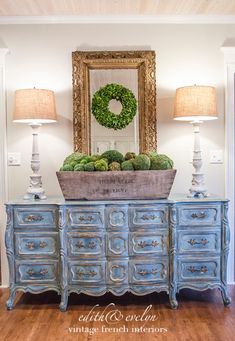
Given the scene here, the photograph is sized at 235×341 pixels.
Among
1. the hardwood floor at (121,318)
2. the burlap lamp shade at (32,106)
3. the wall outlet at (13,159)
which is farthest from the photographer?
the wall outlet at (13,159)

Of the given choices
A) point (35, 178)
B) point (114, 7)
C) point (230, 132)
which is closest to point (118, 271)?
point (35, 178)

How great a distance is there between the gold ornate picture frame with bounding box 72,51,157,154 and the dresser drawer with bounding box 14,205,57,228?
711 mm

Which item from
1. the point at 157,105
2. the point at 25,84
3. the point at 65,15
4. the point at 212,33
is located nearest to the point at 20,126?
the point at 25,84

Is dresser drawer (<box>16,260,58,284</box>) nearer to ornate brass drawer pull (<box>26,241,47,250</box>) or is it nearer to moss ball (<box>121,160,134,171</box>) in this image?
ornate brass drawer pull (<box>26,241,47,250</box>)

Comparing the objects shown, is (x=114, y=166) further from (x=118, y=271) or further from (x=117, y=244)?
(x=118, y=271)

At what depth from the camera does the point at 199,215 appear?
2674 mm

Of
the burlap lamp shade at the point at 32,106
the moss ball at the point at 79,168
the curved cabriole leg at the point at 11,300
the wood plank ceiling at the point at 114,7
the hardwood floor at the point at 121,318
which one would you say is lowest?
the hardwood floor at the point at 121,318

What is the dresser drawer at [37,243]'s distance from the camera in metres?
2.67

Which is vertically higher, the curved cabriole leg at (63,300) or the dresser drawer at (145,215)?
the dresser drawer at (145,215)

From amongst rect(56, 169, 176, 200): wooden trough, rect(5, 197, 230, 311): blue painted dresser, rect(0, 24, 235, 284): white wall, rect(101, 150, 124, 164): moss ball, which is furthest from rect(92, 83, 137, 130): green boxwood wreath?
rect(5, 197, 230, 311): blue painted dresser

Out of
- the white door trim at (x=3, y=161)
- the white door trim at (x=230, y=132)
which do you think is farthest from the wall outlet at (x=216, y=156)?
the white door trim at (x=3, y=161)

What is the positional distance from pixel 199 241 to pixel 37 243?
1.23m

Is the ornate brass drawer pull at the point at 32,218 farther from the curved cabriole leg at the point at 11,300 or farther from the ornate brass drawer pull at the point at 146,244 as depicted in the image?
the ornate brass drawer pull at the point at 146,244

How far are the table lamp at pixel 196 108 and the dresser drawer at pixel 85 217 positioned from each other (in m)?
0.79
